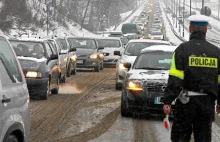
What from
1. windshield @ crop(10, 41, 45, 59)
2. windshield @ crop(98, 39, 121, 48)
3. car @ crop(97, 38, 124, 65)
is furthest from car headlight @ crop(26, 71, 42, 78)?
windshield @ crop(98, 39, 121, 48)

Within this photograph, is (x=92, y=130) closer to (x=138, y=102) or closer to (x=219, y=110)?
(x=138, y=102)

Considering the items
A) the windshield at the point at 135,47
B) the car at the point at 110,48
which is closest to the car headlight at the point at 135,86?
the windshield at the point at 135,47

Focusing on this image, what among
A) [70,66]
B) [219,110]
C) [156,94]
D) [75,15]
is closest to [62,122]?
[156,94]

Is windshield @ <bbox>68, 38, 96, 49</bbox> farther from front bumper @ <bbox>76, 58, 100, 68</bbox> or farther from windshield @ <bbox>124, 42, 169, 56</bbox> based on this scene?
windshield @ <bbox>124, 42, 169, 56</bbox>

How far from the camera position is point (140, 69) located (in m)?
13.2

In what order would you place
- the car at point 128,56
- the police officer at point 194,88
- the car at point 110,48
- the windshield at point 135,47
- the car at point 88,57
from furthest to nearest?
the car at point 110,48, the car at point 88,57, the windshield at point 135,47, the car at point 128,56, the police officer at point 194,88

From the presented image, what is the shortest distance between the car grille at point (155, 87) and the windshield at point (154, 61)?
1509mm

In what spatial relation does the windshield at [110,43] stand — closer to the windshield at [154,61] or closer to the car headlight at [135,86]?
the windshield at [154,61]

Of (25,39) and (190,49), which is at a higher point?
(190,49)

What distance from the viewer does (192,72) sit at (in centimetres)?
612

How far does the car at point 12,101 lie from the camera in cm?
567

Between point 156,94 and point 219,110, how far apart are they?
205 inches

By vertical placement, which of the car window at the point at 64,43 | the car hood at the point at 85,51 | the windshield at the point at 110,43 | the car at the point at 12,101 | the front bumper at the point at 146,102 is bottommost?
the windshield at the point at 110,43

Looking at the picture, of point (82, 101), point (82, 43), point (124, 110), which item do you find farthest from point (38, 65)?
point (82, 43)
